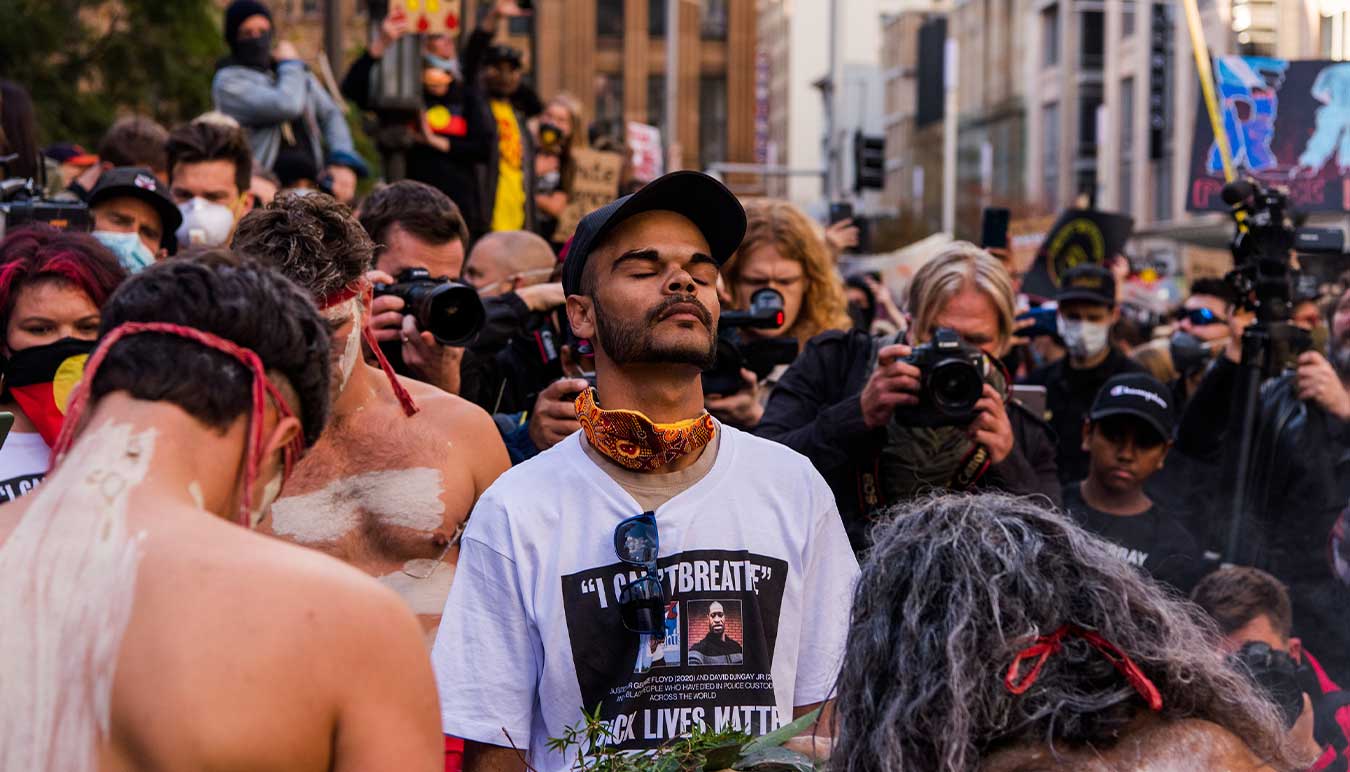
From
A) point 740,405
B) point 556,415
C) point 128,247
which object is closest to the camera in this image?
point 556,415

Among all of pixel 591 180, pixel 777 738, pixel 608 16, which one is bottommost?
pixel 777 738

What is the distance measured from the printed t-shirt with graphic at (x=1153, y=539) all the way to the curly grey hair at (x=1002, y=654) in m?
3.88

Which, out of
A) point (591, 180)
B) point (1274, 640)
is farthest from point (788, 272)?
point (591, 180)

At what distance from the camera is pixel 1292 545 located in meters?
6.53

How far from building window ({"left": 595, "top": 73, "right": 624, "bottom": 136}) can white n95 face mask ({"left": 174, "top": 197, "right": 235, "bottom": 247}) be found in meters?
60.3

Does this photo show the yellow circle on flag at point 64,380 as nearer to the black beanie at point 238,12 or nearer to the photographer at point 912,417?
the photographer at point 912,417

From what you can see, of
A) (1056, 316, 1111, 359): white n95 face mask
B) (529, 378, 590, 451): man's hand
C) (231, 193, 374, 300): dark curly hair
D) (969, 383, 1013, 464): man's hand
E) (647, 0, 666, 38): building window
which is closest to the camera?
(231, 193, 374, 300): dark curly hair

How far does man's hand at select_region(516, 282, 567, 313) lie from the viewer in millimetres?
5523

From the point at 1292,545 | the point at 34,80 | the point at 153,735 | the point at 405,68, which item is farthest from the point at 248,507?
the point at 34,80

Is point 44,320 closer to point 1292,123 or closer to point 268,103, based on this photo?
point 268,103

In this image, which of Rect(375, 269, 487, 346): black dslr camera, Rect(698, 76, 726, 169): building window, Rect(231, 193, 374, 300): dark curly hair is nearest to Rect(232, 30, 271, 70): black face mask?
Rect(375, 269, 487, 346): black dslr camera

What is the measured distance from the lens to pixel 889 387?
15.6 ft

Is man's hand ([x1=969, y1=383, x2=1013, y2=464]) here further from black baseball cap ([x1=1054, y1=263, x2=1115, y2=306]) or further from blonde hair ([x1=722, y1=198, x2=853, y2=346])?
black baseball cap ([x1=1054, y1=263, x2=1115, y2=306])

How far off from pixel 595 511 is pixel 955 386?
1.62 meters
